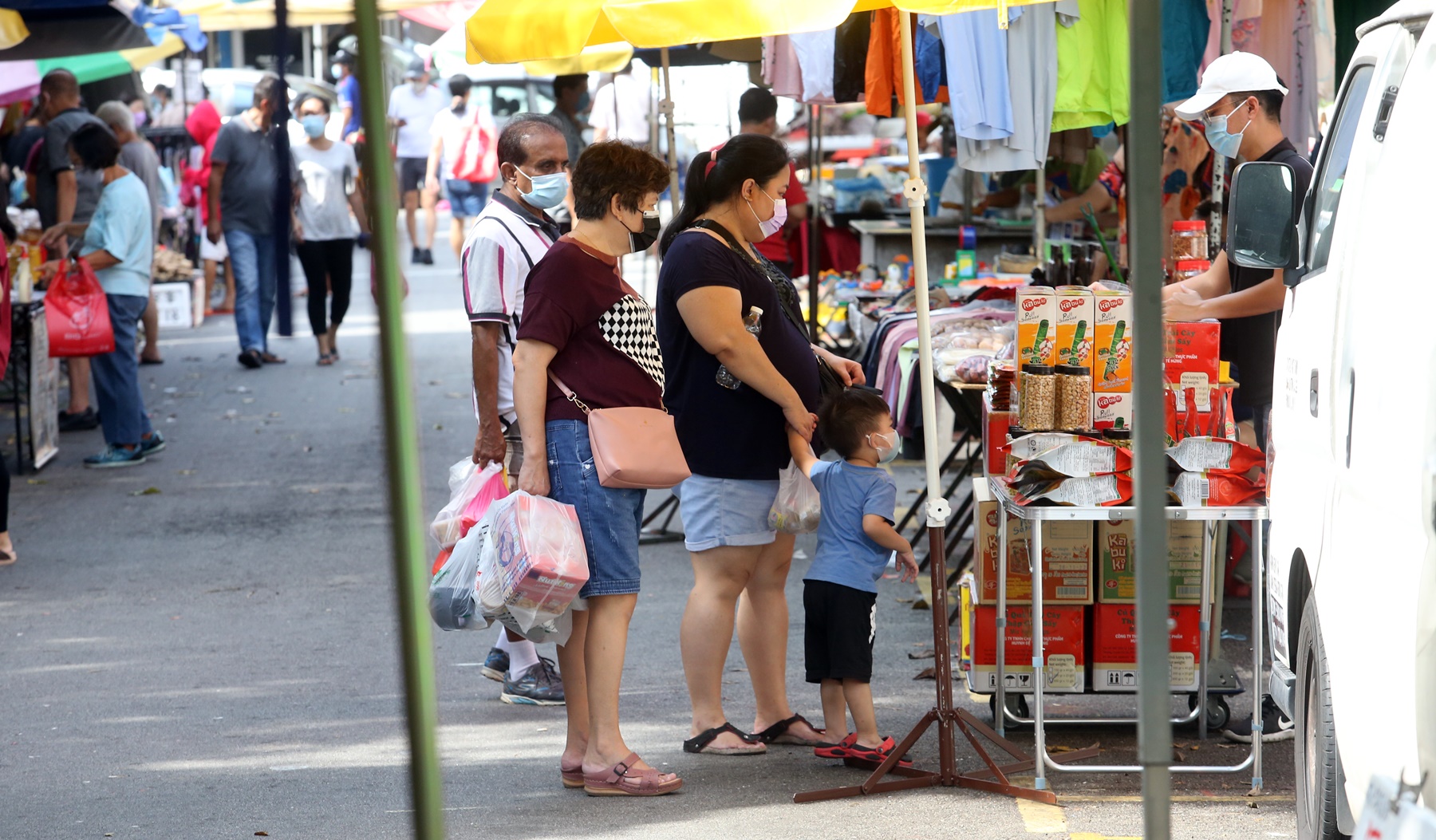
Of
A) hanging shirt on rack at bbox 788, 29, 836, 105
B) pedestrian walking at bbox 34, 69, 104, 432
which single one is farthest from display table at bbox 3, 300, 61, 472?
hanging shirt on rack at bbox 788, 29, 836, 105

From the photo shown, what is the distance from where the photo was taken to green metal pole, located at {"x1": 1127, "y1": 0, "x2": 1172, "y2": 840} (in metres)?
1.83

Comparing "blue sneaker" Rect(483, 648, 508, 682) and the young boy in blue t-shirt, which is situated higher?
the young boy in blue t-shirt

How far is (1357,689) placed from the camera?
9.75ft

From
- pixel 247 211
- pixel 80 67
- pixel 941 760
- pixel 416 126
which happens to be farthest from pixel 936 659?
pixel 416 126

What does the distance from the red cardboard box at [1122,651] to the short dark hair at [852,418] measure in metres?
0.98

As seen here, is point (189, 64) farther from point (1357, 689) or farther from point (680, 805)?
point (1357, 689)

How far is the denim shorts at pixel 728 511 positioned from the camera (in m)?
4.98

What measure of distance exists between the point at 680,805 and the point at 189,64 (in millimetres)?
17498

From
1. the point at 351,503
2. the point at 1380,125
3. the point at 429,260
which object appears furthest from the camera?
the point at 429,260

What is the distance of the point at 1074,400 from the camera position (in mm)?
4938

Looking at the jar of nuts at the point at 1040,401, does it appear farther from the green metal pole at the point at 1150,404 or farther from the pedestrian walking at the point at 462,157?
the pedestrian walking at the point at 462,157

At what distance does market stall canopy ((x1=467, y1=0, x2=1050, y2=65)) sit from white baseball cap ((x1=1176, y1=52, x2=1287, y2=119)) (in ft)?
3.47

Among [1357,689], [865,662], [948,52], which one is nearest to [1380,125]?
[1357,689]

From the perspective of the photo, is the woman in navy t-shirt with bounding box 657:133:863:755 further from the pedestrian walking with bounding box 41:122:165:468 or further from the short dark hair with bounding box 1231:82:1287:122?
the pedestrian walking with bounding box 41:122:165:468
